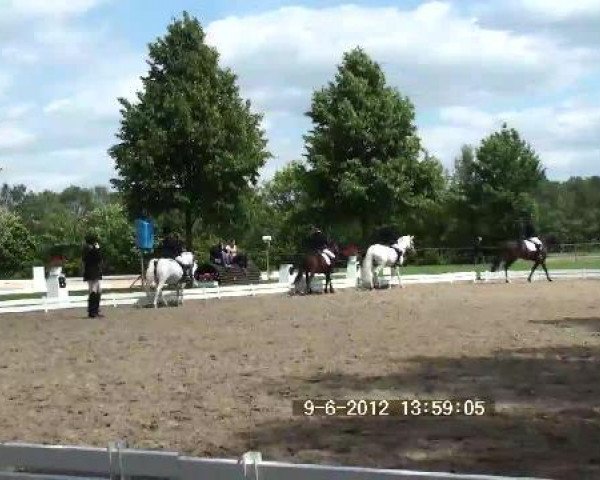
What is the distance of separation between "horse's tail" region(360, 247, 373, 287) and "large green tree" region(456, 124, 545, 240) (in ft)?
124

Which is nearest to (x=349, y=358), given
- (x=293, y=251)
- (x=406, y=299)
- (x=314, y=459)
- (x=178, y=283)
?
(x=314, y=459)

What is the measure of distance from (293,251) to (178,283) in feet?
136

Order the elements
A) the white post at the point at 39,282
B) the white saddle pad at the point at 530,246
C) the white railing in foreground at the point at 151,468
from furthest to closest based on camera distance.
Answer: the white post at the point at 39,282, the white saddle pad at the point at 530,246, the white railing in foreground at the point at 151,468

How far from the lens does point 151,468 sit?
623 cm

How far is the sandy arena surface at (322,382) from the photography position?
7770 millimetres

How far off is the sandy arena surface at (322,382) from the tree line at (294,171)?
1658cm

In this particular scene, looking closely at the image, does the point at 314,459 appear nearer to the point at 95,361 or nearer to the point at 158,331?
the point at 95,361

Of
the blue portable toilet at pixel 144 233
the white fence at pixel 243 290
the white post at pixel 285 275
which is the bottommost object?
the white fence at pixel 243 290

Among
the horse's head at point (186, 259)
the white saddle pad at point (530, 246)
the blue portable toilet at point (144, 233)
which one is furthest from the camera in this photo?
the white saddle pad at point (530, 246)

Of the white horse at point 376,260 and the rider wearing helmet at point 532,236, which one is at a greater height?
the rider wearing helmet at point 532,236

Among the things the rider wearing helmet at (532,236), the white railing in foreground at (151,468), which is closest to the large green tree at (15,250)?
the rider wearing helmet at (532,236)

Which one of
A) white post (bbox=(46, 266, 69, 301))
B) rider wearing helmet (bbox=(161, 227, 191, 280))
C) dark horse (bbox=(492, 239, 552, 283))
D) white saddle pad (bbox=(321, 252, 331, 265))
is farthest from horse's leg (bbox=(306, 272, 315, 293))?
dark horse (bbox=(492, 239, 552, 283))

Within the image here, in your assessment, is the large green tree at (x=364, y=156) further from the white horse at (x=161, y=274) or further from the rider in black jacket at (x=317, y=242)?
the white horse at (x=161, y=274)

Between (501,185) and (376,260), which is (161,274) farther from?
(501,185)
